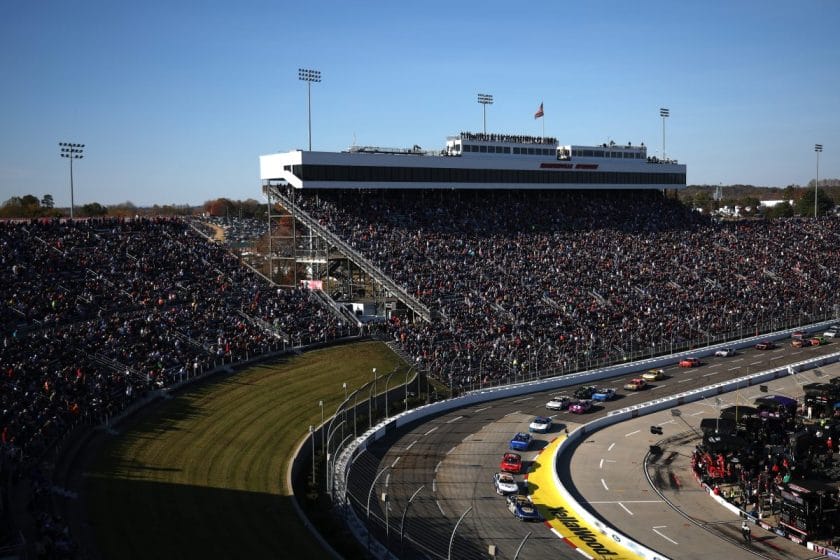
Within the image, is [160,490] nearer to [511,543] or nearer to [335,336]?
[511,543]

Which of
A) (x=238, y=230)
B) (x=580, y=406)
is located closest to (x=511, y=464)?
(x=580, y=406)

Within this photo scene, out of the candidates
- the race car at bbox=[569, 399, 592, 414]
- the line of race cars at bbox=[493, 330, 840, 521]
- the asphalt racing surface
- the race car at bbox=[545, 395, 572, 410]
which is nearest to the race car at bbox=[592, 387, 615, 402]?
the line of race cars at bbox=[493, 330, 840, 521]

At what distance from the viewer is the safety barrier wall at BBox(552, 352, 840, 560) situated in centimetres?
3033

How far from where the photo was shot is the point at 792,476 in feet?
112

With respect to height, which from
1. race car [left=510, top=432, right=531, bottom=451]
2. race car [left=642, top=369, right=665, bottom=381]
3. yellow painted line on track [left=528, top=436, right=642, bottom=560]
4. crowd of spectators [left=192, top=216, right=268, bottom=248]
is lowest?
yellow painted line on track [left=528, top=436, right=642, bottom=560]

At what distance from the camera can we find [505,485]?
3544 centimetres

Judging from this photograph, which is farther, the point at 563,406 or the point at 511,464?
the point at 563,406

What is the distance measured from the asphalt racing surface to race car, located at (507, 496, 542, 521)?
31cm

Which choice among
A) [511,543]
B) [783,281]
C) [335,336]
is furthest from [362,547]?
[783,281]

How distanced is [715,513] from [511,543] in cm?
1019

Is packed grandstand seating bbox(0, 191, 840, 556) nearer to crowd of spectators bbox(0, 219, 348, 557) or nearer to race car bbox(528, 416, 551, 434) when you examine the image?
crowd of spectators bbox(0, 219, 348, 557)

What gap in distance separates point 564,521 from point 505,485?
3713 mm

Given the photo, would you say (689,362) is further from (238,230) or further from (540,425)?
(238,230)

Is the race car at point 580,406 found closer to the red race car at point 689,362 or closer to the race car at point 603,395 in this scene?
the race car at point 603,395
